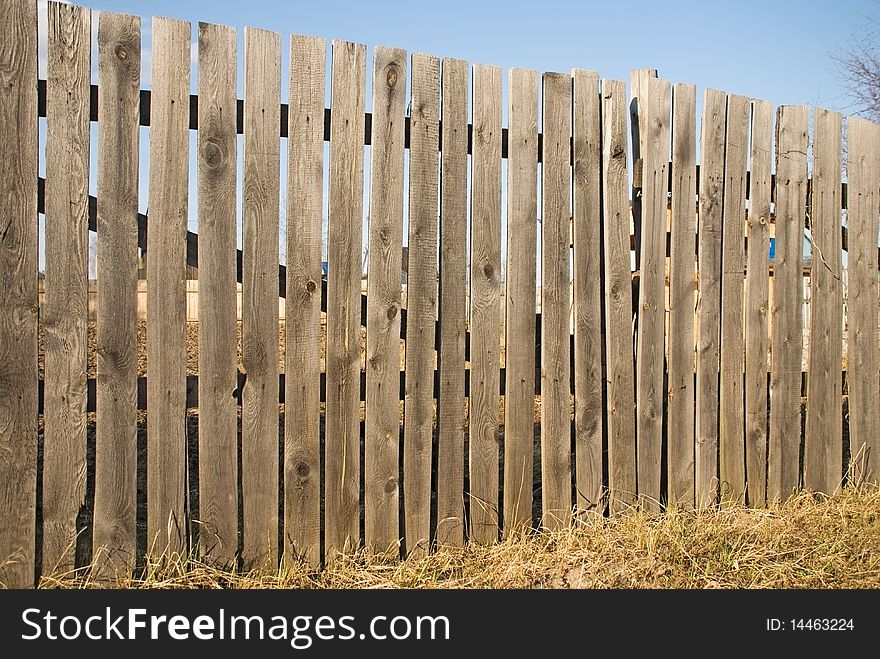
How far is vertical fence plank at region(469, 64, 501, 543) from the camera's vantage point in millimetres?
3223

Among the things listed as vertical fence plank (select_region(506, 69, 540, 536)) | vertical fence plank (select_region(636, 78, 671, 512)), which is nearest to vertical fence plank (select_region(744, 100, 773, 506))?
vertical fence plank (select_region(636, 78, 671, 512))

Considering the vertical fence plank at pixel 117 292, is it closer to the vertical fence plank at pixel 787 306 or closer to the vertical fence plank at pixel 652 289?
the vertical fence plank at pixel 652 289

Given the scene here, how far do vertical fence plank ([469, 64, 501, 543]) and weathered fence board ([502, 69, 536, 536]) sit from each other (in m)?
0.06

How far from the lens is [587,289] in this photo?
3.47m

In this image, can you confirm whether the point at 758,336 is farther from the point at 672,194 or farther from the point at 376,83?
the point at 376,83

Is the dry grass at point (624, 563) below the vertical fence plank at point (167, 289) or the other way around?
below

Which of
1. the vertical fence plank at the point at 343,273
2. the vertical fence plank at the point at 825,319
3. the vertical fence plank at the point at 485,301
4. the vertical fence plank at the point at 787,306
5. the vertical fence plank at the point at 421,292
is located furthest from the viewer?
the vertical fence plank at the point at 825,319

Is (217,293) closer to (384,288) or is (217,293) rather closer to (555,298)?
(384,288)

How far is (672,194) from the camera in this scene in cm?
368

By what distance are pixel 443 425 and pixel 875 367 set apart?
107 inches

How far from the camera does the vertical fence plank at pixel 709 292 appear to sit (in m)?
3.75

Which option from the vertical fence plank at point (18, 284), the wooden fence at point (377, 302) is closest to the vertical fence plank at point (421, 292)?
the wooden fence at point (377, 302)

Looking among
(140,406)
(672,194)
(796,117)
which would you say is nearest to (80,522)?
(140,406)

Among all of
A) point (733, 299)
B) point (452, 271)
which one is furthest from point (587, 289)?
point (733, 299)
